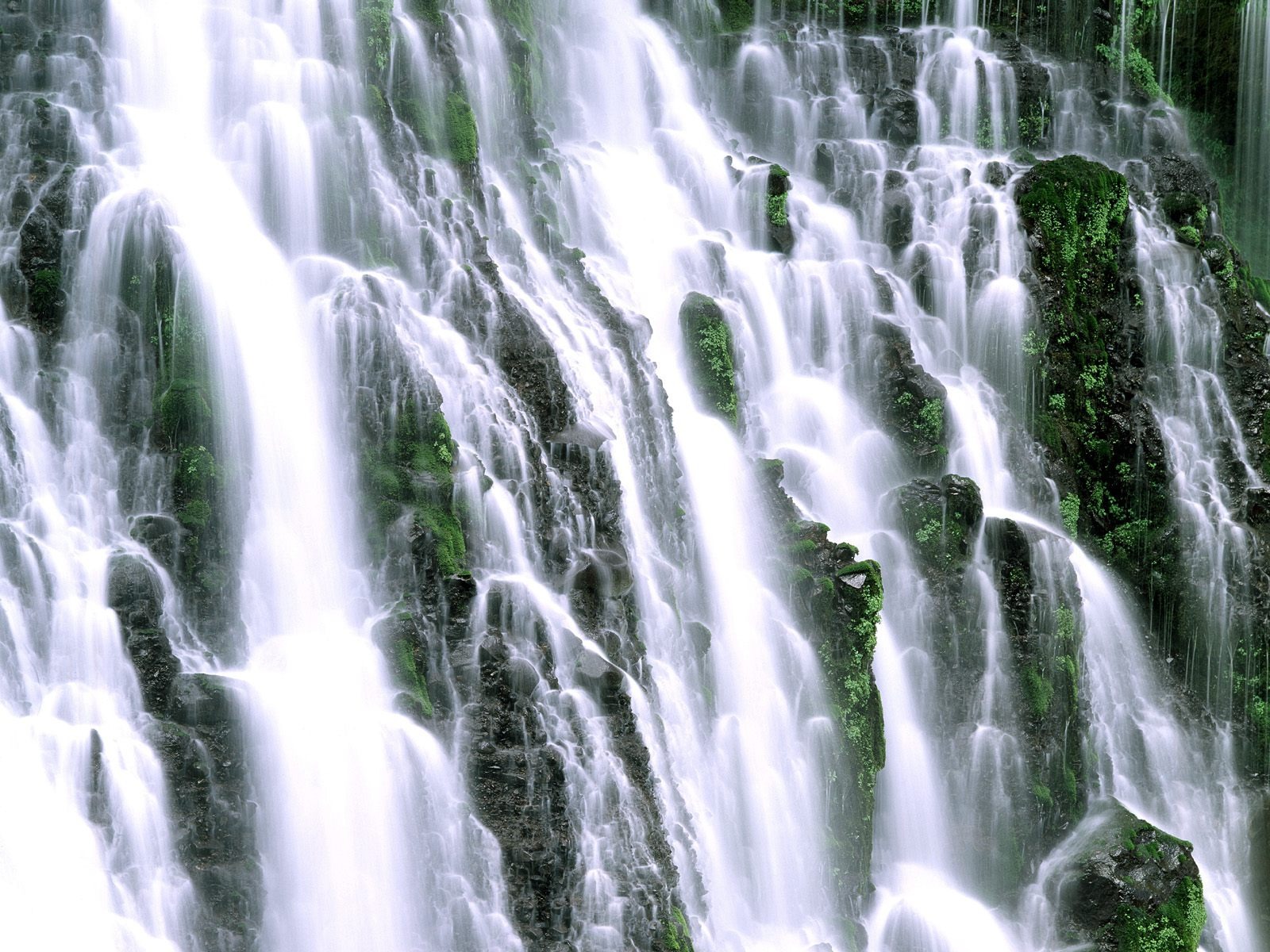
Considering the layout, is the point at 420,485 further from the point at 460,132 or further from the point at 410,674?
the point at 460,132

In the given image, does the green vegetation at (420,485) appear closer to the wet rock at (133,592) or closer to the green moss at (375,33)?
the wet rock at (133,592)

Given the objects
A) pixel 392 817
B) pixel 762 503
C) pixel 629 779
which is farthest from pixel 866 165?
pixel 392 817

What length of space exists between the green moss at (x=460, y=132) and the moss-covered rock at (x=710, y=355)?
143 inches

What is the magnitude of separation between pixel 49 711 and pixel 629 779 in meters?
5.24

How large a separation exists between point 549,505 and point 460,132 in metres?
6.64

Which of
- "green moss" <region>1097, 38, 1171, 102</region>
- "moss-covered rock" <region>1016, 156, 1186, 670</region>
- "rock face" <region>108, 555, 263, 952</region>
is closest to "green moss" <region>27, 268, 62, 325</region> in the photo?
"rock face" <region>108, 555, 263, 952</region>

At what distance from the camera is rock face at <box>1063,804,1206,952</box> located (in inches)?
611

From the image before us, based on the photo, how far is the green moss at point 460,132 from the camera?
59.4 ft

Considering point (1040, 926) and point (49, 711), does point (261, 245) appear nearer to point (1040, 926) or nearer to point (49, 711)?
point (49, 711)

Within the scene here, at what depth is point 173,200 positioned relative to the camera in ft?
47.0

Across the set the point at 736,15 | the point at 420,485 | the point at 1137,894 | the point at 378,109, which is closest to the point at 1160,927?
the point at 1137,894

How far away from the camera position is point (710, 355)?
1805cm

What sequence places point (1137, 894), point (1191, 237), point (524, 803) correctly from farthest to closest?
point (1191, 237) < point (1137, 894) < point (524, 803)

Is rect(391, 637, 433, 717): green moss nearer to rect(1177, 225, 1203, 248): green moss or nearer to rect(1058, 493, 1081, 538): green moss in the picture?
rect(1058, 493, 1081, 538): green moss
